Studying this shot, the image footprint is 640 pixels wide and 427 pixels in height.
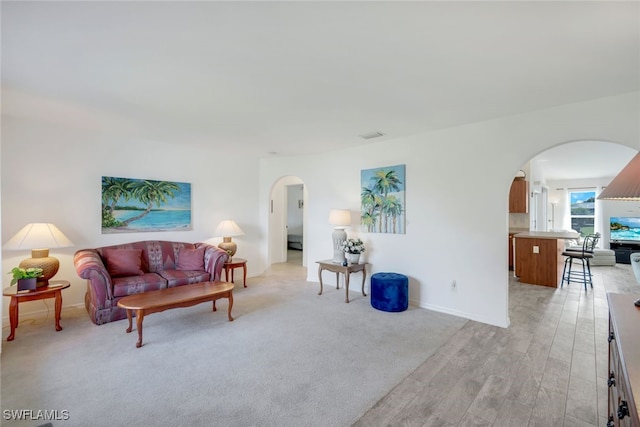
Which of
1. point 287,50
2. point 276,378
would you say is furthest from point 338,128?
point 276,378

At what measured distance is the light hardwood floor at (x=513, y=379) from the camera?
1.88 meters

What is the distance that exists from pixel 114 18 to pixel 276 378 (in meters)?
2.70

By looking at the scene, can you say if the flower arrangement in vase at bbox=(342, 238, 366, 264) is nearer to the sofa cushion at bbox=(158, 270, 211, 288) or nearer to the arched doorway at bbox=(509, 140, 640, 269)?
the sofa cushion at bbox=(158, 270, 211, 288)

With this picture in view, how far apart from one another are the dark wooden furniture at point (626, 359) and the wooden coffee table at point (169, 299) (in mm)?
3229

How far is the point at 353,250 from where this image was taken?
4387mm

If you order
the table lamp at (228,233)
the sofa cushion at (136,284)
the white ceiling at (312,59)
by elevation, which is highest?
the white ceiling at (312,59)

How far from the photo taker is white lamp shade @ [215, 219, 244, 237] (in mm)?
4961

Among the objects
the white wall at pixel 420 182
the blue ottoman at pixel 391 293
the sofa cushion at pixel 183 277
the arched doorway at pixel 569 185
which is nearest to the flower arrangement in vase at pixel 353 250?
the white wall at pixel 420 182

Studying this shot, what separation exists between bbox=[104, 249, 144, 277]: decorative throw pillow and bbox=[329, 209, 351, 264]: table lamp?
285cm

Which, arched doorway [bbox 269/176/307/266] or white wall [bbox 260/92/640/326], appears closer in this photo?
white wall [bbox 260/92/640/326]

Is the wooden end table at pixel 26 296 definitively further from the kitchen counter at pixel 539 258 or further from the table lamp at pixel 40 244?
the kitchen counter at pixel 539 258

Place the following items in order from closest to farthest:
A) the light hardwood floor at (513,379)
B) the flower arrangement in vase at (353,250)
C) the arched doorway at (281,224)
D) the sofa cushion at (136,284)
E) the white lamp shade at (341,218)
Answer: the light hardwood floor at (513,379) → the sofa cushion at (136,284) → the flower arrangement in vase at (353,250) → the white lamp shade at (341,218) → the arched doorway at (281,224)

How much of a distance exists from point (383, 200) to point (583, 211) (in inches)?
340

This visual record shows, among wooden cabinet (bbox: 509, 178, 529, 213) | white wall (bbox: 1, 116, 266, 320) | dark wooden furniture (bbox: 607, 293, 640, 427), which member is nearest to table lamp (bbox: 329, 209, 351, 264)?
white wall (bbox: 1, 116, 266, 320)
